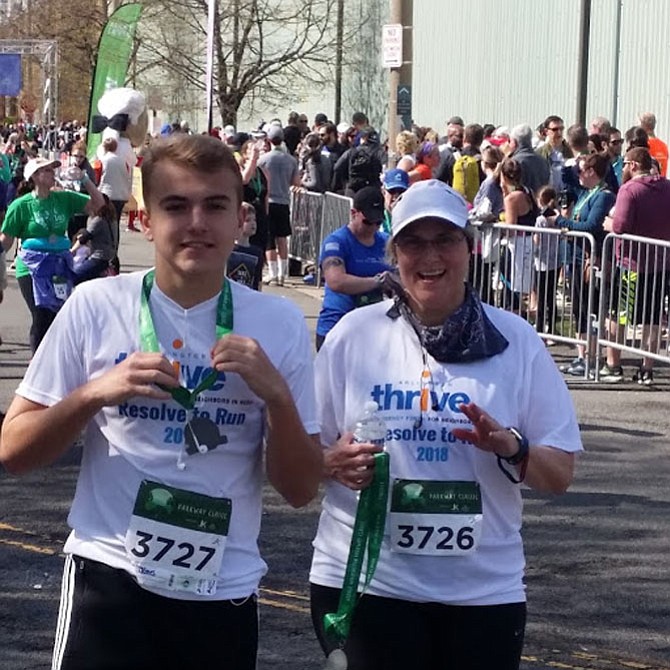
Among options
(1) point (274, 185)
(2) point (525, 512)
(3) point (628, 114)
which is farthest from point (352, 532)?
(3) point (628, 114)

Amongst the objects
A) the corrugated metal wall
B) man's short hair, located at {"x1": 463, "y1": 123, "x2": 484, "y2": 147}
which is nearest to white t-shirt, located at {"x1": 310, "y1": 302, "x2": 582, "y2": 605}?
man's short hair, located at {"x1": 463, "y1": 123, "x2": 484, "y2": 147}

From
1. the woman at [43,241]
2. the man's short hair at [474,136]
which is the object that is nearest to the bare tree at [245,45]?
the man's short hair at [474,136]

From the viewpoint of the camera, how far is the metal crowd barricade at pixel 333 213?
19000mm

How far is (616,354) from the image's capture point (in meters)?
13.7

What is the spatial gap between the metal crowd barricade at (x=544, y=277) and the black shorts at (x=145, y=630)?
34.0 feet

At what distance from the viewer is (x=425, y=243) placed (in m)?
3.94

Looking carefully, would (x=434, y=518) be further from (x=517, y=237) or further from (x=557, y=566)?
(x=517, y=237)

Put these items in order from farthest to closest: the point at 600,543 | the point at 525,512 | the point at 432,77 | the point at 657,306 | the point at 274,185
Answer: the point at 432,77 < the point at 274,185 < the point at 657,306 < the point at 525,512 < the point at 600,543

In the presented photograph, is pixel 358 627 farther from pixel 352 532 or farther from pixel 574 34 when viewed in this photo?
pixel 574 34

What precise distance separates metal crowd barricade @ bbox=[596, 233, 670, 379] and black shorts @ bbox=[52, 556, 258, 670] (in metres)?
9.80

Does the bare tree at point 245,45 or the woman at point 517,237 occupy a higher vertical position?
the bare tree at point 245,45

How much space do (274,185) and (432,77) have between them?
18.0m

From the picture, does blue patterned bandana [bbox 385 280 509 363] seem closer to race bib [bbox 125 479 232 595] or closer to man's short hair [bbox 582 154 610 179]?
race bib [bbox 125 479 232 595]

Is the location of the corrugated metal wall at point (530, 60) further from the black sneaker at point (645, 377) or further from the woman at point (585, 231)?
the black sneaker at point (645, 377)
